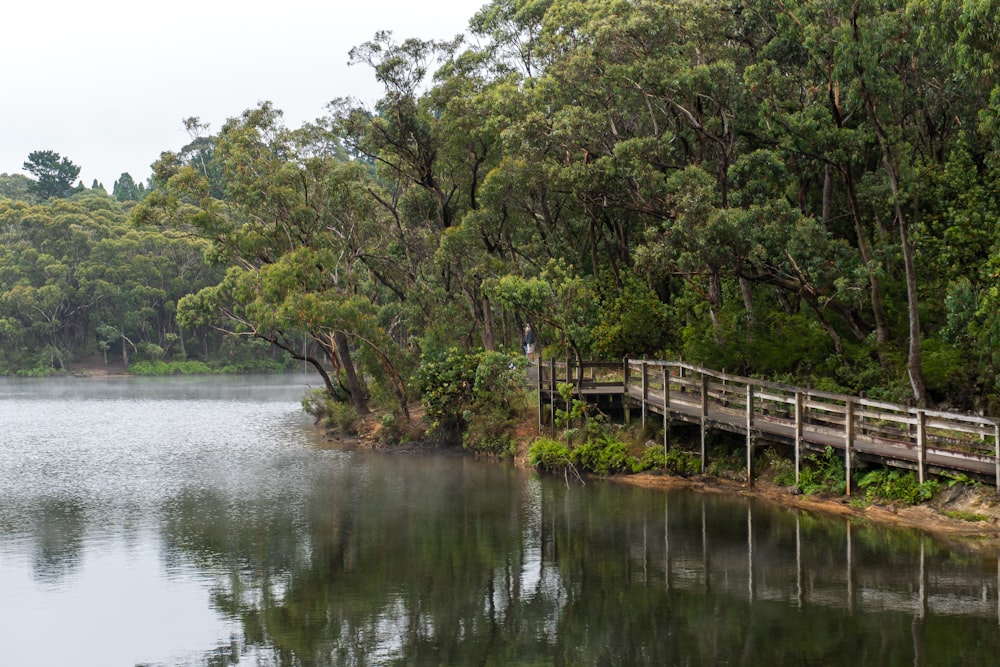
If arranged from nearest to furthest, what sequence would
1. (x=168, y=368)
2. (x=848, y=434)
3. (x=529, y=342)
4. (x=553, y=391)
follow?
(x=848, y=434) → (x=553, y=391) → (x=529, y=342) → (x=168, y=368)

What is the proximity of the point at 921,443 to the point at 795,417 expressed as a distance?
4.04 metres

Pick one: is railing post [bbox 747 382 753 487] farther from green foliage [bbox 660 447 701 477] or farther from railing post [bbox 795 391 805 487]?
green foliage [bbox 660 447 701 477]

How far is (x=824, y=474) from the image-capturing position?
24656 mm

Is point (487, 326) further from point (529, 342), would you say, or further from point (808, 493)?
point (808, 493)

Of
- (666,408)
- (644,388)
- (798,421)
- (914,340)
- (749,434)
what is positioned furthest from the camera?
(644,388)

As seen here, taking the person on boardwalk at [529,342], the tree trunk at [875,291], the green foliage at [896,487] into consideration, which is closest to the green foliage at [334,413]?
the person on boardwalk at [529,342]

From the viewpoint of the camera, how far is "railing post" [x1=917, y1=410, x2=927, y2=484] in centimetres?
2120

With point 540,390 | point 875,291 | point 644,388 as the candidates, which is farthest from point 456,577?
point 540,390

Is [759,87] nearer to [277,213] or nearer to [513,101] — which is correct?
[513,101]

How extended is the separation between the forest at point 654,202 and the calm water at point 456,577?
221 inches

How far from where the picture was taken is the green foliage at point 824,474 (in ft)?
79.4

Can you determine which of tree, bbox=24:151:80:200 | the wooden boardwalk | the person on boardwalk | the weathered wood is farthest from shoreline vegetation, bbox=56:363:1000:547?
tree, bbox=24:151:80:200

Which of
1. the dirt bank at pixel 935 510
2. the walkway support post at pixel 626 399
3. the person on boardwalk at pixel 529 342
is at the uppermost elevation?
the person on boardwalk at pixel 529 342

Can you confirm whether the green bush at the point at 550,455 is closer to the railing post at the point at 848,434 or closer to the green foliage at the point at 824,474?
the green foliage at the point at 824,474
